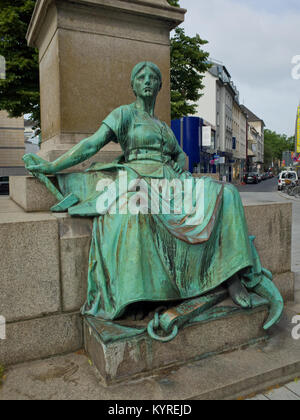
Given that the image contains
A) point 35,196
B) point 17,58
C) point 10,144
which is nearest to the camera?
point 35,196

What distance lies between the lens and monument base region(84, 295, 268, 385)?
2.40m

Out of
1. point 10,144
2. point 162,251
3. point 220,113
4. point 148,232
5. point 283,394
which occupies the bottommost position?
point 283,394

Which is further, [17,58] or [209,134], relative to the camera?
[209,134]

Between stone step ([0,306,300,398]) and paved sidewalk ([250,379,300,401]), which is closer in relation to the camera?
stone step ([0,306,300,398])

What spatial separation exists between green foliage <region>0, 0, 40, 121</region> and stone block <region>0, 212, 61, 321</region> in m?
10.9

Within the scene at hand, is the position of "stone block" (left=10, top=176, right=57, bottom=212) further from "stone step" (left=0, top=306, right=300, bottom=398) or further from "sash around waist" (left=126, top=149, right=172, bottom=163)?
"stone step" (left=0, top=306, right=300, bottom=398)

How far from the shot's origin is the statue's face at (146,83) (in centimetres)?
315

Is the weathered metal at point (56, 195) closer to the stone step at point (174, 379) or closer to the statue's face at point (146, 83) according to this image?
the statue's face at point (146, 83)

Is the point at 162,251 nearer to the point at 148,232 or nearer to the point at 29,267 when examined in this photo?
the point at 148,232

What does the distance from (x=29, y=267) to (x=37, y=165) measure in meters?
0.86

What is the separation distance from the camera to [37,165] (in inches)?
120

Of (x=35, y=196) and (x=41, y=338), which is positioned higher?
(x=35, y=196)

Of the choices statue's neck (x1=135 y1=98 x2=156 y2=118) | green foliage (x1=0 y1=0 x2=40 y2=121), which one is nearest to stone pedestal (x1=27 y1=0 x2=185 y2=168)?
statue's neck (x1=135 y1=98 x2=156 y2=118)

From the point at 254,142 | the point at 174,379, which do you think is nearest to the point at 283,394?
the point at 174,379
